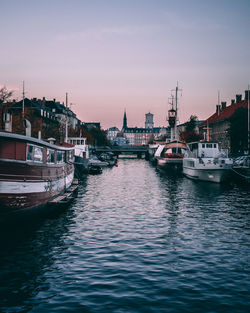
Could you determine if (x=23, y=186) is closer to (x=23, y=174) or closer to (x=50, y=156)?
(x=23, y=174)

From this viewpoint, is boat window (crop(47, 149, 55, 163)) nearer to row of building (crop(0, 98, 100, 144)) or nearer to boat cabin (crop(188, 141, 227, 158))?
row of building (crop(0, 98, 100, 144))

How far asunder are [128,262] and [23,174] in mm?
7535

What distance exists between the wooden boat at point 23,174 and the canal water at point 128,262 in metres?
1.39

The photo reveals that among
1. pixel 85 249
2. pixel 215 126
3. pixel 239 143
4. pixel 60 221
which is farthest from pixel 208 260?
pixel 215 126

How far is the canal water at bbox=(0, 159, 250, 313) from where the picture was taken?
31.9 feet

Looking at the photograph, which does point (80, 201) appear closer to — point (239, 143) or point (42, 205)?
point (42, 205)

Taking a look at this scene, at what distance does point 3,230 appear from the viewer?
17.7 metres

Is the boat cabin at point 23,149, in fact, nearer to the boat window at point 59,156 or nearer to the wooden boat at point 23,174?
the wooden boat at point 23,174

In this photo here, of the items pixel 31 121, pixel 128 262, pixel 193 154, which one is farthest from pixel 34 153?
pixel 31 121

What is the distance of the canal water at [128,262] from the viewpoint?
973 cm

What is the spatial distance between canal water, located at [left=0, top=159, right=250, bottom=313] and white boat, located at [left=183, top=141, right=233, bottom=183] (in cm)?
1774

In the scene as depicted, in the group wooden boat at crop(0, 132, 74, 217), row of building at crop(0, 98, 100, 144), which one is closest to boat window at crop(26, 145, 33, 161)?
wooden boat at crop(0, 132, 74, 217)

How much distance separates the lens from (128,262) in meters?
13.1

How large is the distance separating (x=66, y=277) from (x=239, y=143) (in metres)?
72.2
